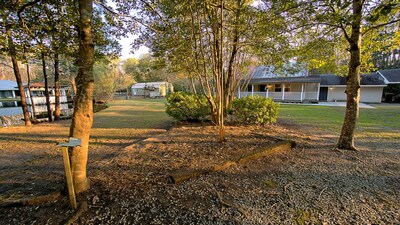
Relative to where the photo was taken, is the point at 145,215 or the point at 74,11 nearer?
the point at 145,215

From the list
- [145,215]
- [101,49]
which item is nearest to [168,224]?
[145,215]

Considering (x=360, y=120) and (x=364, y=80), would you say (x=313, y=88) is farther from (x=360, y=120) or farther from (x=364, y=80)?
(x=360, y=120)

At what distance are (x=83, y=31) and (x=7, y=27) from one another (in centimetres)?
379

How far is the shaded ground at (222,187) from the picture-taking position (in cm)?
215

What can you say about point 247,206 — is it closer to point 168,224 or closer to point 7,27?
point 168,224

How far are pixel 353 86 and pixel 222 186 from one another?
4208 mm

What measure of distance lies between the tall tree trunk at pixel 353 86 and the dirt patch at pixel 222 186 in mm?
437

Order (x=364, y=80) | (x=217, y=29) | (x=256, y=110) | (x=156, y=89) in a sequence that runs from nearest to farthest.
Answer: (x=217, y=29) → (x=256, y=110) → (x=364, y=80) → (x=156, y=89)

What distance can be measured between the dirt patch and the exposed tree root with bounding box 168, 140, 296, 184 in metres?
0.11

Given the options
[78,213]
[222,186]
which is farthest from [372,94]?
[78,213]

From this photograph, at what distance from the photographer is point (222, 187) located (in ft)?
9.24

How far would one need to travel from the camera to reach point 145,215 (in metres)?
2.18

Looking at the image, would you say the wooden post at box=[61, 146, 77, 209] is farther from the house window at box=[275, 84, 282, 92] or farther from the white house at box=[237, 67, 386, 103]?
the house window at box=[275, 84, 282, 92]

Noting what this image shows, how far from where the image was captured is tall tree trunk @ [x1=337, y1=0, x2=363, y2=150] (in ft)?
13.4
